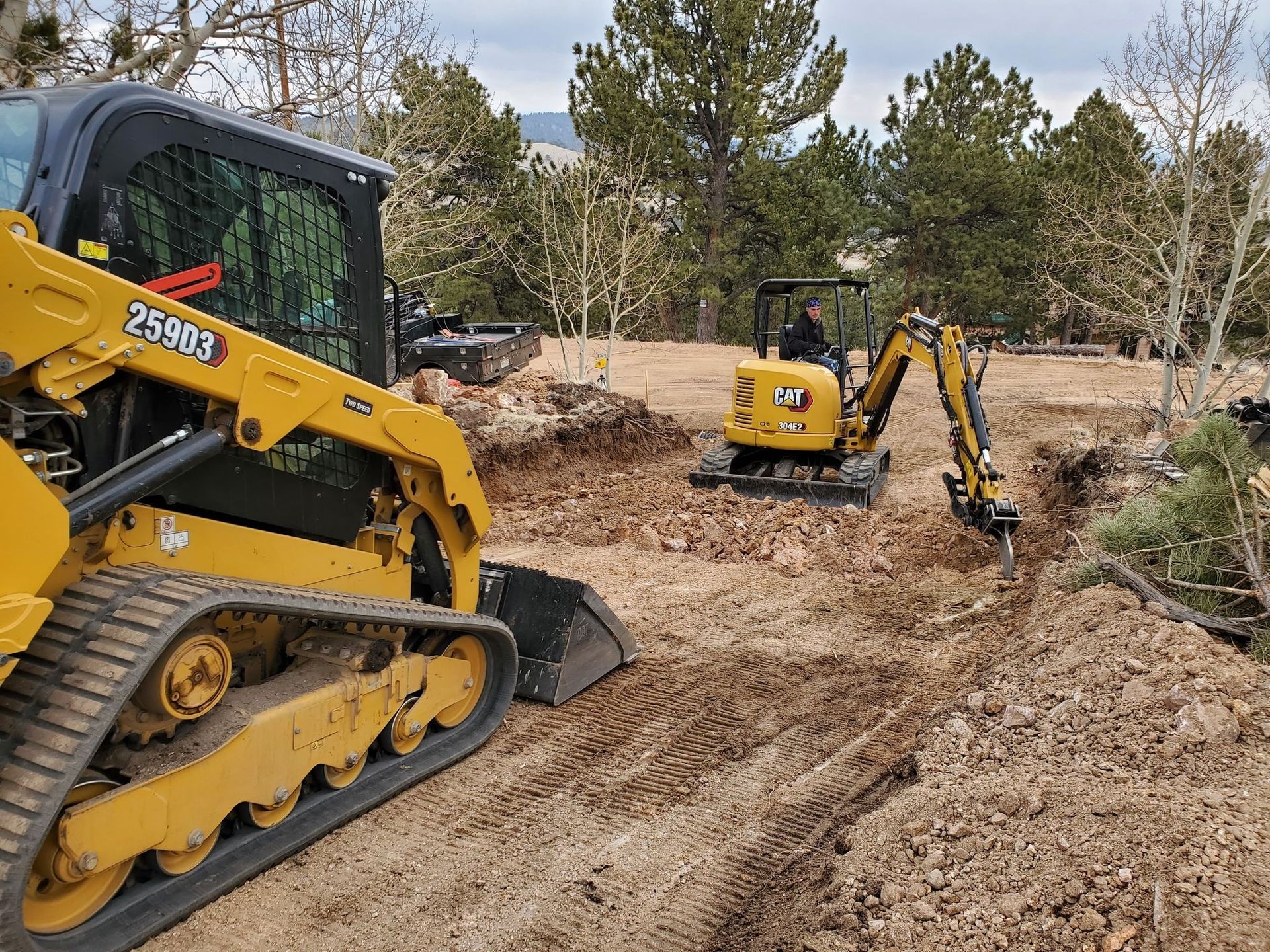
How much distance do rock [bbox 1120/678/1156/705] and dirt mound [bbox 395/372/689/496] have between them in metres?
7.97

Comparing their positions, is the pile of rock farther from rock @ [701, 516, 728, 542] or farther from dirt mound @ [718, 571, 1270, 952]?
rock @ [701, 516, 728, 542]

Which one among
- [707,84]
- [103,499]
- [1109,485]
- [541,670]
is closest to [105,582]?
[103,499]

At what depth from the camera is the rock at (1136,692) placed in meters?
4.16

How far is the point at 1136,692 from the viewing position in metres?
4.23

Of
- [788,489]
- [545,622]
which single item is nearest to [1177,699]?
[545,622]

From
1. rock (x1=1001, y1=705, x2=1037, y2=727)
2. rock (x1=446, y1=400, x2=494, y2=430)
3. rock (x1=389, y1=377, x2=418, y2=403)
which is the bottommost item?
rock (x1=1001, y1=705, x2=1037, y2=727)

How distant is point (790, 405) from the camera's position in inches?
413

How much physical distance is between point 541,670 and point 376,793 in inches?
51.8

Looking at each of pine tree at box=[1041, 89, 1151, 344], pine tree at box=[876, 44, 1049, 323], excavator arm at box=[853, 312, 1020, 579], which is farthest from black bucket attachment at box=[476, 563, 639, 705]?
pine tree at box=[876, 44, 1049, 323]

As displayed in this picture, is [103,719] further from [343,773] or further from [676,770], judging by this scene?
[676,770]

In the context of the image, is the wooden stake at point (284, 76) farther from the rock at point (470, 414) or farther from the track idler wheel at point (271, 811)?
the track idler wheel at point (271, 811)

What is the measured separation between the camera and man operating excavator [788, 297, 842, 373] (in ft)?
35.5

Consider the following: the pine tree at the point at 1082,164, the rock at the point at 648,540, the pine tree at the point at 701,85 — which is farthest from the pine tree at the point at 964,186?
the rock at the point at 648,540

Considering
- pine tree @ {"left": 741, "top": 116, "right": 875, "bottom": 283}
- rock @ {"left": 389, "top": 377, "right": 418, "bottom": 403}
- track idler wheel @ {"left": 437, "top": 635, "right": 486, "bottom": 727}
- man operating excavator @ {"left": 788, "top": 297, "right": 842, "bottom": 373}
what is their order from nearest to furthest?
track idler wheel @ {"left": 437, "top": 635, "right": 486, "bottom": 727}
man operating excavator @ {"left": 788, "top": 297, "right": 842, "bottom": 373}
rock @ {"left": 389, "top": 377, "right": 418, "bottom": 403}
pine tree @ {"left": 741, "top": 116, "right": 875, "bottom": 283}
